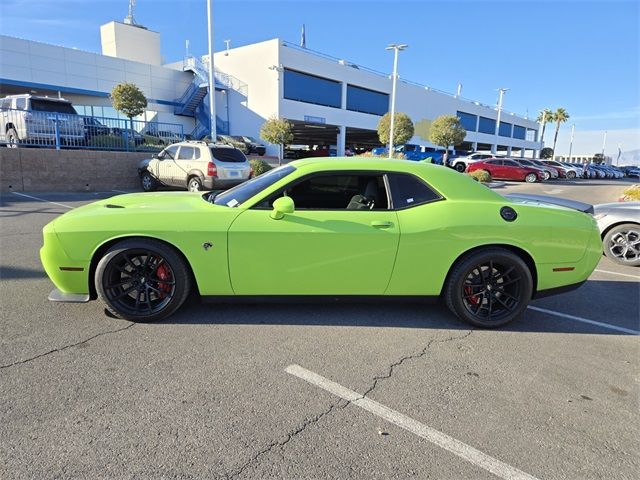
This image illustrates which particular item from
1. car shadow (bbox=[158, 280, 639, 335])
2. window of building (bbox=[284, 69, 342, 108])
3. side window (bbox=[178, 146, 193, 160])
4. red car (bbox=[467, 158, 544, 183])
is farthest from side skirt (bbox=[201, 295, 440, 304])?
window of building (bbox=[284, 69, 342, 108])

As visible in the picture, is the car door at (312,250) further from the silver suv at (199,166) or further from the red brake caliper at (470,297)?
the silver suv at (199,166)

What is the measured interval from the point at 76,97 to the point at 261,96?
15283 millimetres

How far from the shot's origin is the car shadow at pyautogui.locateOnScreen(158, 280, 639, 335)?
372 centimetres

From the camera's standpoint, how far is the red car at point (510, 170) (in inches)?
1060

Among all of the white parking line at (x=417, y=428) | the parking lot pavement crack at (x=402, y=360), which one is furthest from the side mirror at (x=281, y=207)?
the parking lot pavement crack at (x=402, y=360)

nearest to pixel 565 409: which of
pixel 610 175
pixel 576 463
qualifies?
pixel 576 463

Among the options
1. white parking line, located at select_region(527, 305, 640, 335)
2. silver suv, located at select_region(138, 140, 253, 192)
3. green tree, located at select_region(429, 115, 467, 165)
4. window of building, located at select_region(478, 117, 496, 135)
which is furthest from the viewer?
window of building, located at select_region(478, 117, 496, 135)

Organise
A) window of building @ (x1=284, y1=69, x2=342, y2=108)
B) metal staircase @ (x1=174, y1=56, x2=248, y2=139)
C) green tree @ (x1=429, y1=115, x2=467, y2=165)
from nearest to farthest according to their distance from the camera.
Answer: window of building @ (x1=284, y1=69, x2=342, y2=108)
metal staircase @ (x1=174, y1=56, x2=248, y2=139)
green tree @ (x1=429, y1=115, x2=467, y2=165)

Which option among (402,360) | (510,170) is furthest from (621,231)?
(510,170)

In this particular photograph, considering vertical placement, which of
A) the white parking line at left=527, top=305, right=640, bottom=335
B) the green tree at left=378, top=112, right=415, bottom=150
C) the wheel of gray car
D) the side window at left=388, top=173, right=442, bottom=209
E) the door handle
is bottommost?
the white parking line at left=527, top=305, right=640, bottom=335

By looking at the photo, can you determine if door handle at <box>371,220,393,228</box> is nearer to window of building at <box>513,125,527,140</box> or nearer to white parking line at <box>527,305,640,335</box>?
white parking line at <box>527,305,640,335</box>

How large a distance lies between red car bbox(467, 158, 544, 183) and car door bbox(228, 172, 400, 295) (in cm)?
2545

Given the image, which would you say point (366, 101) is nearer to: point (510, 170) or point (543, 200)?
point (510, 170)

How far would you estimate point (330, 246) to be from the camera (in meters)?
3.46
